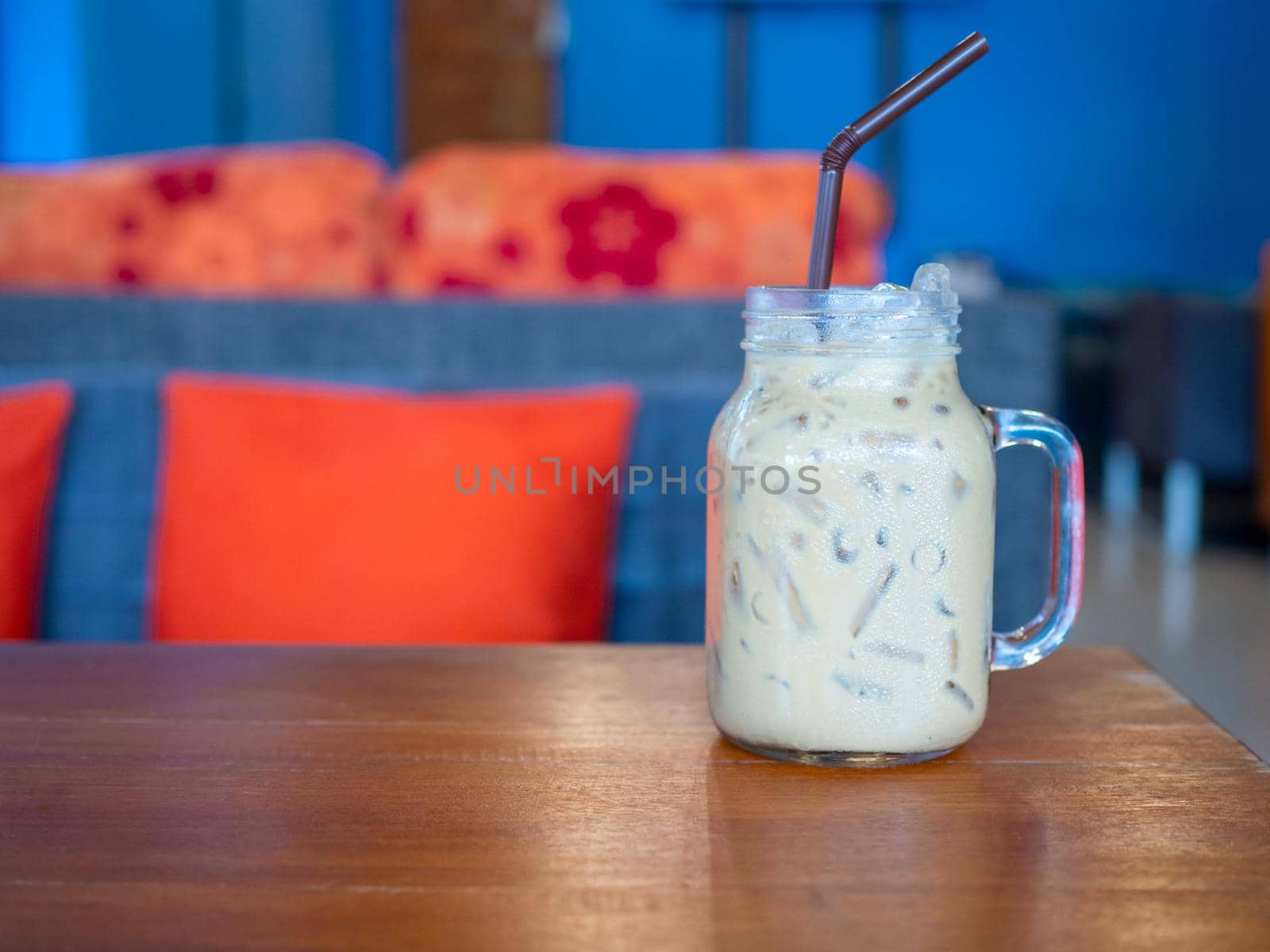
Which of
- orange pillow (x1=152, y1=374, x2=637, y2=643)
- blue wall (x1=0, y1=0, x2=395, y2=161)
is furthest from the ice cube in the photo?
blue wall (x1=0, y1=0, x2=395, y2=161)

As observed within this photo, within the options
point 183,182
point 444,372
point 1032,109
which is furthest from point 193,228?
point 1032,109

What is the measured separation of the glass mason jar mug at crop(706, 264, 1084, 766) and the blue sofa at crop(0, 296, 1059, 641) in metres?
0.68

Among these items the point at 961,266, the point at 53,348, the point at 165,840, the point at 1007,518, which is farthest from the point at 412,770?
the point at 961,266

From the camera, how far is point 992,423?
1.86ft

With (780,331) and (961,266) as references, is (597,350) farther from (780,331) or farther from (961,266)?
(961,266)

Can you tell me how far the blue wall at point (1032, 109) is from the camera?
5641 mm

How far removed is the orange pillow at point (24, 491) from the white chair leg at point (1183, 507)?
298 centimetres

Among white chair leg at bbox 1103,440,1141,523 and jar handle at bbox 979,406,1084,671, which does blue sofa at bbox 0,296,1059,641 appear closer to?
jar handle at bbox 979,406,1084,671

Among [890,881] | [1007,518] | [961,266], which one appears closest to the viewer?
[890,881]

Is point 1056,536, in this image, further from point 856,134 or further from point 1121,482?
point 1121,482

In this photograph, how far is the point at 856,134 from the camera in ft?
1.74

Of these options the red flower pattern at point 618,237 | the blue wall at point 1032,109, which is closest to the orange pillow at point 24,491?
the red flower pattern at point 618,237

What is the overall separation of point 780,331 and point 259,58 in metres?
4.57

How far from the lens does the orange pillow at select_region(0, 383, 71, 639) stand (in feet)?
3.75
